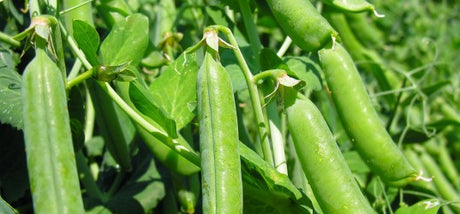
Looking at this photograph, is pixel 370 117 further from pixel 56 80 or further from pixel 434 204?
pixel 56 80

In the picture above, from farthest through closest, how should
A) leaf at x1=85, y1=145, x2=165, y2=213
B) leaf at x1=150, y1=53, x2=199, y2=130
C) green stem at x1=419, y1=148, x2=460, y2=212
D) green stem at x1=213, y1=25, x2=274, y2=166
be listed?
green stem at x1=419, y1=148, x2=460, y2=212 < leaf at x1=85, y1=145, x2=165, y2=213 < leaf at x1=150, y1=53, x2=199, y2=130 < green stem at x1=213, y1=25, x2=274, y2=166

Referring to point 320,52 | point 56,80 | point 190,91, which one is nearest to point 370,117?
point 320,52

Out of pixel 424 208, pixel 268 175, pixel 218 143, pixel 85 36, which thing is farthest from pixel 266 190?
pixel 85 36

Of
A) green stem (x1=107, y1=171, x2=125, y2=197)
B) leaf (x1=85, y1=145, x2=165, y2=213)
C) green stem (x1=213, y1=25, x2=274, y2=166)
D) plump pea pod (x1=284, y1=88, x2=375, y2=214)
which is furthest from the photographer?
green stem (x1=107, y1=171, x2=125, y2=197)

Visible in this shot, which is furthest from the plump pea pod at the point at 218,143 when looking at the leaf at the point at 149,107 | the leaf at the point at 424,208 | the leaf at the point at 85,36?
the leaf at the point at 424,208

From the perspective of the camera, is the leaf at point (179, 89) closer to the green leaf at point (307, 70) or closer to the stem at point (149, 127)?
the stem at point (149, 127)

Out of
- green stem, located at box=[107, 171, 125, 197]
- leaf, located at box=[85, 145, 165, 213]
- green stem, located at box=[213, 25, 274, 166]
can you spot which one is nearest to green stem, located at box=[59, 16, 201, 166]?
green stem, located at box=[213, 25, 274, 166]

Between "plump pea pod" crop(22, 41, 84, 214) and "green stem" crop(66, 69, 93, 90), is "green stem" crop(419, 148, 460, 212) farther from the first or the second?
"plump pea pod" crop(22, 41, 84, 214)
